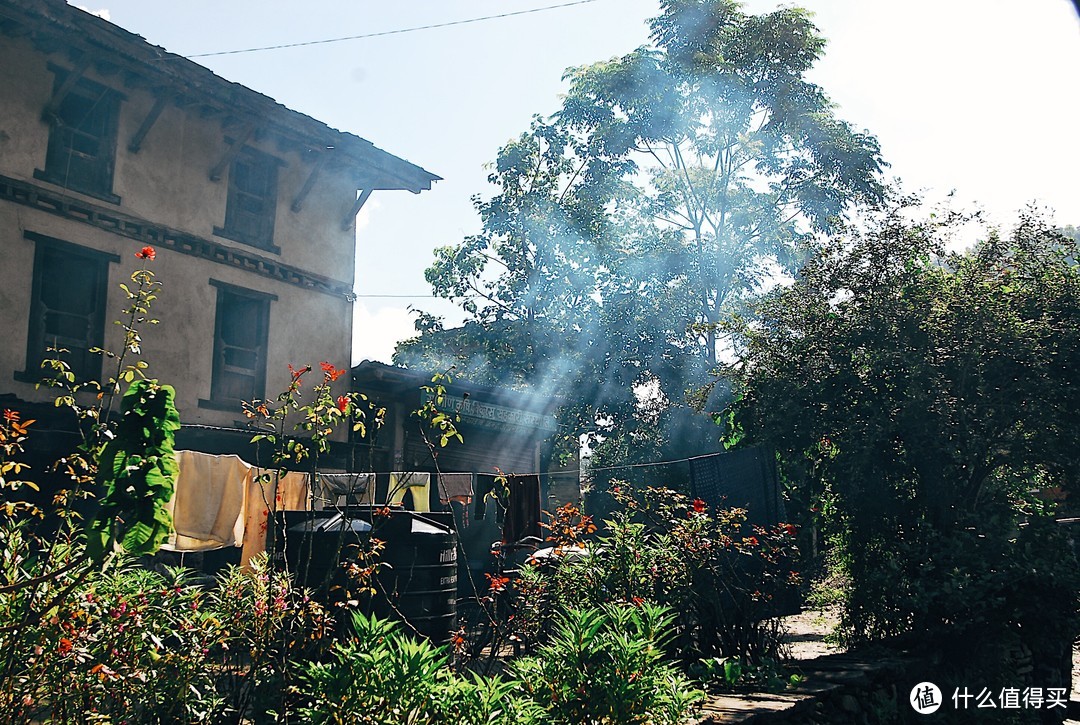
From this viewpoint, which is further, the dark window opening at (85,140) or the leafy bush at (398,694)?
the dark window opening at (85,140)

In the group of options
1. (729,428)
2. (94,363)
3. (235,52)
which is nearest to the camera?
(729,428)

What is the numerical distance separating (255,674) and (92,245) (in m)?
10.5

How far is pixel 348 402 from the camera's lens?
5.75 meters

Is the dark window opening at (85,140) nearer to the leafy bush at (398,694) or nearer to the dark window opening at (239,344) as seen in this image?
the dark window opening at (239,344)

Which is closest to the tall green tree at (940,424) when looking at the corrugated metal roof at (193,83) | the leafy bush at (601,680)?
the leafy bush at (601,680)

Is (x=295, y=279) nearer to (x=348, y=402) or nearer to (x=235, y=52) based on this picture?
(x=235, y=52)

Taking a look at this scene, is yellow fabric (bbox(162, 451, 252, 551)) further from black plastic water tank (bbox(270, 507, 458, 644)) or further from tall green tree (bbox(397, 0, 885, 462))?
tall green tree (bbox(397, 0, 885, 462))

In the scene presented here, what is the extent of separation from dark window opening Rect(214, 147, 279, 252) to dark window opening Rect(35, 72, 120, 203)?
2.19 metres

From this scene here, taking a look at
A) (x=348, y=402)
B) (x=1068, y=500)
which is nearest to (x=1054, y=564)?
(x=1068, y=500)

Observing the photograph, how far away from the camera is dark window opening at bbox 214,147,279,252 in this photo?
1567 cm

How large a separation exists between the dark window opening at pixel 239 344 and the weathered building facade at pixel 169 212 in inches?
1.0
